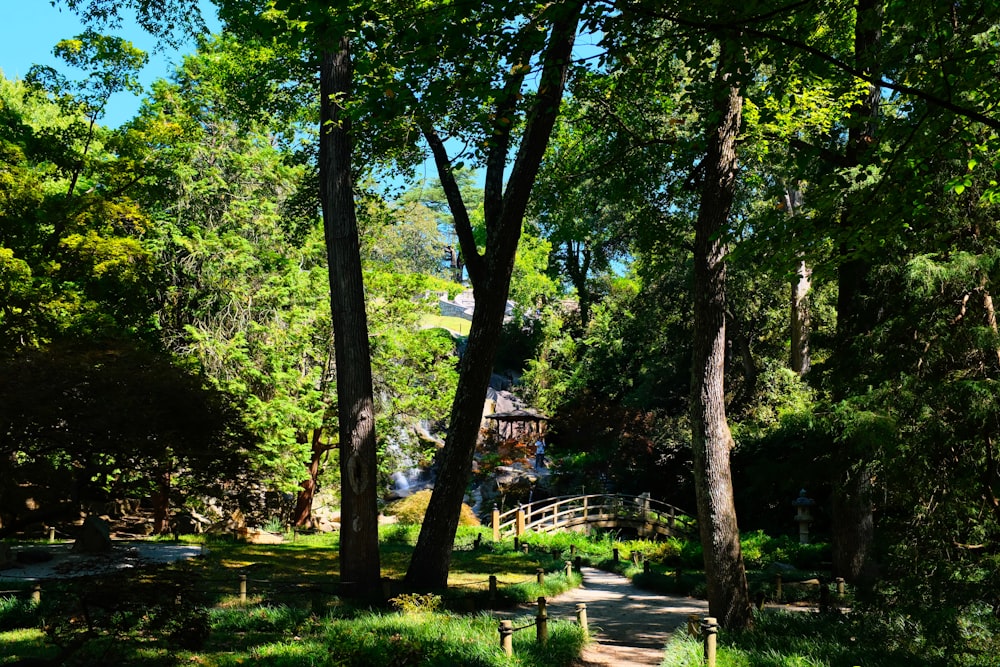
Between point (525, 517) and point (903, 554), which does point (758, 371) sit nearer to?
point (525, 517)

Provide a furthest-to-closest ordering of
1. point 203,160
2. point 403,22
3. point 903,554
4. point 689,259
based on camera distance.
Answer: point 689,259 → point 203,160 → point 903,554 → point 403,22

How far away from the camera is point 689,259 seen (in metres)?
24.5

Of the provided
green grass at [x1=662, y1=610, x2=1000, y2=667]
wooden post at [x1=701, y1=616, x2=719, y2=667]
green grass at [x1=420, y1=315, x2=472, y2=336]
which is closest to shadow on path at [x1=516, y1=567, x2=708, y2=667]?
green grass at [x1=662, y1=610, x2=1000, y2=667]

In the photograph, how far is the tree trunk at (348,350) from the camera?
35.5 feet

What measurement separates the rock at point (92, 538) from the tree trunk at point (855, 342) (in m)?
13.9

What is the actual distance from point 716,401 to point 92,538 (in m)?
13.0

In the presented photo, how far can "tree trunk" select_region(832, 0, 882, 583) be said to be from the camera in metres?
7.47

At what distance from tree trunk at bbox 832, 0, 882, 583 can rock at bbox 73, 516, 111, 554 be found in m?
13.9

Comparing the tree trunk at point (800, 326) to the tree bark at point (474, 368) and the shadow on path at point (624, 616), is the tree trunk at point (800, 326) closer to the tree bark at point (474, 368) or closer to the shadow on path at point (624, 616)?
the shadow on path at point (624, 616)

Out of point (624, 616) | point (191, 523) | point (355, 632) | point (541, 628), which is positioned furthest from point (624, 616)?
point (191, 523)

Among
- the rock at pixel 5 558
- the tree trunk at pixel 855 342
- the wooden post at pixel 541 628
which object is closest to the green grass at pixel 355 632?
the wooden post at pixel 541 628

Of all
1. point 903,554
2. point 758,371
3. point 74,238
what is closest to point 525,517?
point 758,371

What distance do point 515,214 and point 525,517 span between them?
Result: 15.1 meters

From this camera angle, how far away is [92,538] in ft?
49.4
